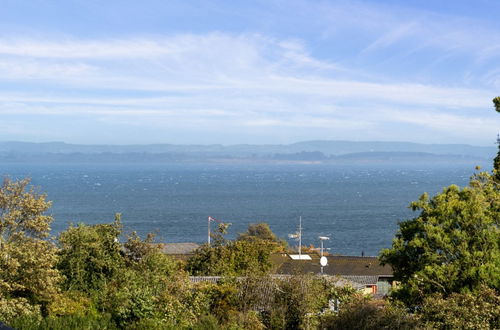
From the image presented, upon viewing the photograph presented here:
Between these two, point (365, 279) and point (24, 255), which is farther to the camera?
point (365, 279)

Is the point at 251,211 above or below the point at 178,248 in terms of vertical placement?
below

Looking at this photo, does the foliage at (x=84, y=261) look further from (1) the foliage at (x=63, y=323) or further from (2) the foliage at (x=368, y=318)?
(2) the foliage at (x=368, y=318)

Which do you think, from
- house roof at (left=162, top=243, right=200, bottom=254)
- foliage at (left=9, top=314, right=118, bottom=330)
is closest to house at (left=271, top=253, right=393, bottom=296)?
house roof at (left=162, top=243, right=200, bottom=254)

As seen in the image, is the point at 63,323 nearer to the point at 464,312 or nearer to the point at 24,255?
the point at 24,255

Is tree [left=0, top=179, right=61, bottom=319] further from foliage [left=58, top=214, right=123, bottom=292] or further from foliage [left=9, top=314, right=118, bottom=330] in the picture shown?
foliage [left=58, top=214, right=123, bottom=292]

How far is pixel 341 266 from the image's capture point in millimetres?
41500

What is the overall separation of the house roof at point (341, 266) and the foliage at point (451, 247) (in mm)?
17831

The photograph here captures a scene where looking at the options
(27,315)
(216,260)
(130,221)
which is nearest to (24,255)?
(27,315)

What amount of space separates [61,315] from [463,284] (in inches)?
478

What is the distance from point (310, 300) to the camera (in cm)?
Result: 1991

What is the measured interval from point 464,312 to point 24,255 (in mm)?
12166

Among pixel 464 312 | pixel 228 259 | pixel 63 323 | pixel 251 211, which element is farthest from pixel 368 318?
pixel 251 211

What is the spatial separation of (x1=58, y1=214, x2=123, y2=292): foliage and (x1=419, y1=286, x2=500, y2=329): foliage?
40.2 ft

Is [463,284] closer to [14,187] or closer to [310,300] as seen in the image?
[310,300]
